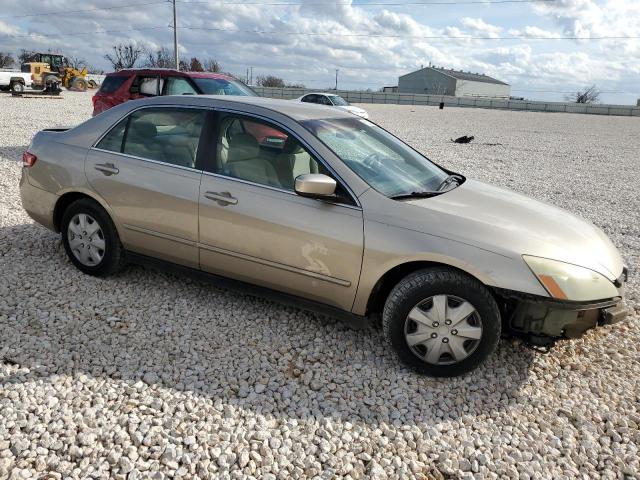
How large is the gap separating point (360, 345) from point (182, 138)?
205 centimetres

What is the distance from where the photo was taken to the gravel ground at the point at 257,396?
250 centimetres

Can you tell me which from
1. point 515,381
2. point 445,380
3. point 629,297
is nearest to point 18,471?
point 445,380

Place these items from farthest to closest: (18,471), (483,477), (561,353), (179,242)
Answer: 1. (179,242)
2. (561,353)
3. (483,477)
4. (18,471)

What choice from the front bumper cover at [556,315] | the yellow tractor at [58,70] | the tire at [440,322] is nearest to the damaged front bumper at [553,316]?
the front bumper cover at [556,315]

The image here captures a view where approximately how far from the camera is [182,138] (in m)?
3.89

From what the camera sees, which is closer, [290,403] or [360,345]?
[290,403]

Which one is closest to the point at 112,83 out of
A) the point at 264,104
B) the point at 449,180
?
the point at 264,104

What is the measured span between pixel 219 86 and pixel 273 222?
659 centimetres

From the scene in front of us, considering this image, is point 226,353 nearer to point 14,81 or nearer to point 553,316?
point 553,316

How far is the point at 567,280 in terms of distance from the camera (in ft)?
9.42

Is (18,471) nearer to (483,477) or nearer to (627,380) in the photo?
(483,477)

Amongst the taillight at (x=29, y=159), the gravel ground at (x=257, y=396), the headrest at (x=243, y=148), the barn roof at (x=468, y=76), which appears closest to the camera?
the gravel ground at (x=257, y=396)

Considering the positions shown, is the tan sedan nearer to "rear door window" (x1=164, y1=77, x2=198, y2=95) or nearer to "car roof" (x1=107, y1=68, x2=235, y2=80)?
"rear door window" (x1=164, y1=77, x2=198, y2=95)

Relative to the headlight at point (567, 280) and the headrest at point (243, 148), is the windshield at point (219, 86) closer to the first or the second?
the headrest at point (243, 148)
